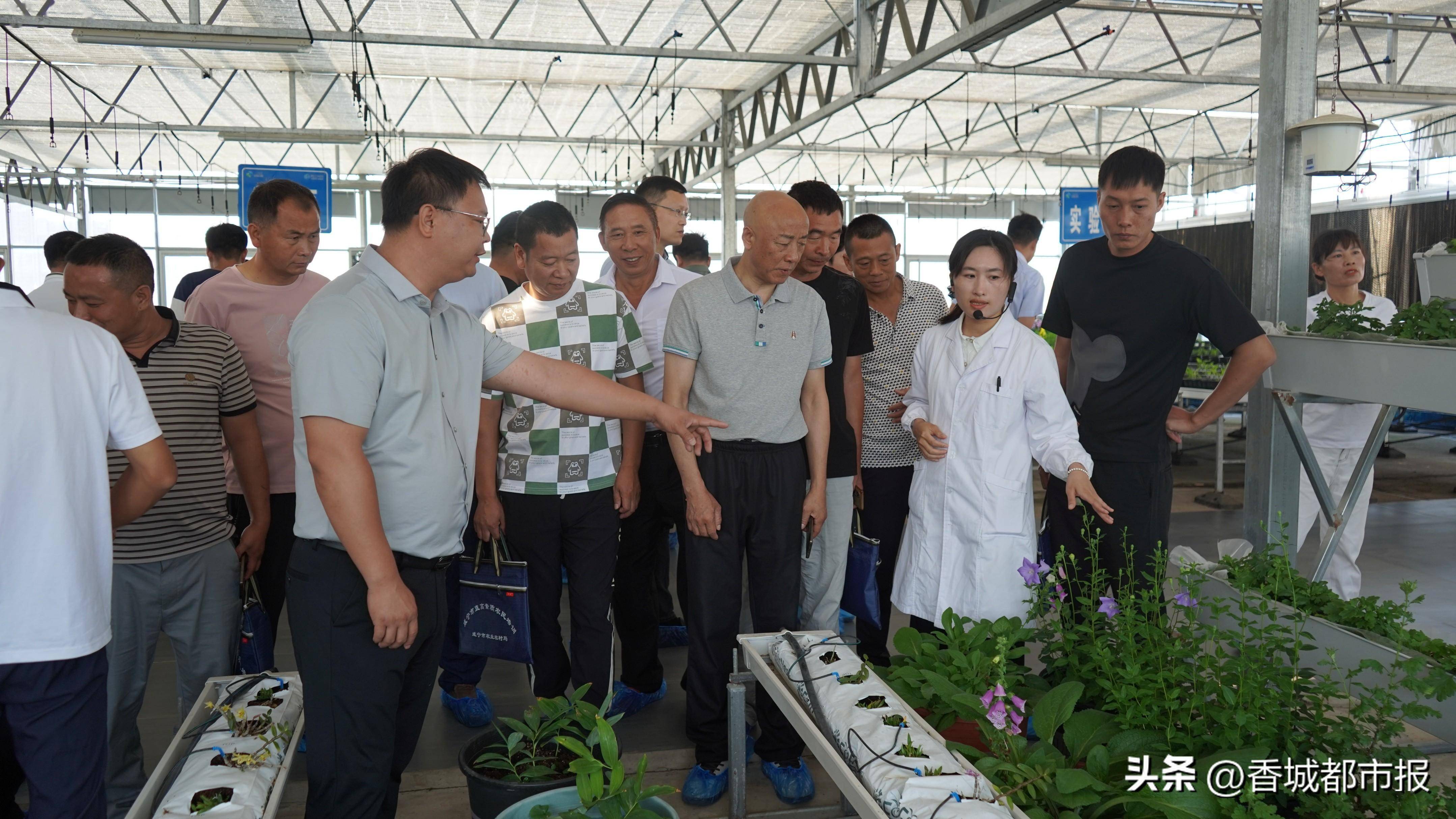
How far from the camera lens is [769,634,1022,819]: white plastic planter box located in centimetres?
179

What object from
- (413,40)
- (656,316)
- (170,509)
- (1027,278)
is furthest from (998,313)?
(413,40)

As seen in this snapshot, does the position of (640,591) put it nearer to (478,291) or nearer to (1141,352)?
(478,291)

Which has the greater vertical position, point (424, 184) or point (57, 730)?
point (424, 184)

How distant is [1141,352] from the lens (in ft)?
9.75

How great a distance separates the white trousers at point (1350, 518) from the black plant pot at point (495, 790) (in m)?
3.07

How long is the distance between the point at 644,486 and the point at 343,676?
1.51m

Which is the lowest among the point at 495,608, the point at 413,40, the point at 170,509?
the point at 495,608

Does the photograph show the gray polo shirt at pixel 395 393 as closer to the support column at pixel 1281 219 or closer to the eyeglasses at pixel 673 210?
the eyeglasses at pixel 673 210

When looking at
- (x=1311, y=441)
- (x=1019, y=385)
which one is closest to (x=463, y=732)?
(x=1019, y=385)

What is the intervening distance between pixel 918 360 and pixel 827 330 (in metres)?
0.39

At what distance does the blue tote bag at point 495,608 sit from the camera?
2.83 meters

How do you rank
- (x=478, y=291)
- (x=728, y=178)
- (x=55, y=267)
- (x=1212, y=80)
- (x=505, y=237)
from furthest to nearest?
(x=728, y=178) < (x=1212, y=80) < (x=55, y=267) < (x=505, y=237) < (x=478, y=291)

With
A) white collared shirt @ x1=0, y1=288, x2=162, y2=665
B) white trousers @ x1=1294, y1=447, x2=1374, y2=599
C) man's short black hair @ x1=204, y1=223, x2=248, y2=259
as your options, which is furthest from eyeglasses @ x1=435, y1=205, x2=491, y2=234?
man's short black hair @ x1=204, y1=223, x2=248, y2=259

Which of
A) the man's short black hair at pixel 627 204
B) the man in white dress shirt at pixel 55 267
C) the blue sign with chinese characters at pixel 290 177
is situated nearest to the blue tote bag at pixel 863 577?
the man's short black hair at pixel 627 204
